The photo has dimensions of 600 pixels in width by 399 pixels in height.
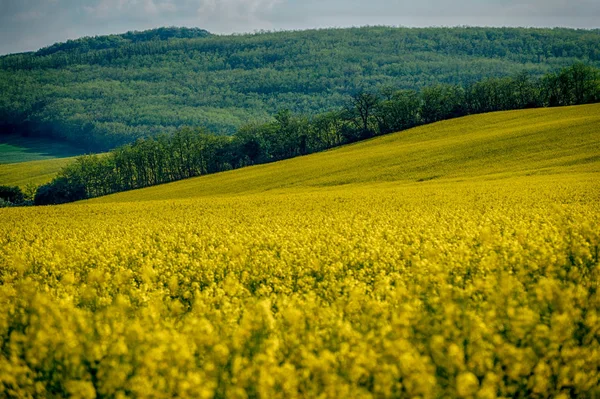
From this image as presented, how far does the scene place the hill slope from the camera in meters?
44.5

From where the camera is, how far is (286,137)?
101 metres

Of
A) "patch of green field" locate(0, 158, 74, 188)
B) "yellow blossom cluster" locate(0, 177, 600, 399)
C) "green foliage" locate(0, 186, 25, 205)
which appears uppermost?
"patch of green field" locate(0, 158, 74, 188)

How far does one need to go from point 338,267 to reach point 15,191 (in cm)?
10652

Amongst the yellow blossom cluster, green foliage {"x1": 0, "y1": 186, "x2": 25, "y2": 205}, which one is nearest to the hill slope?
the yellow blossom cluster

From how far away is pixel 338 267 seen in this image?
36.4ft

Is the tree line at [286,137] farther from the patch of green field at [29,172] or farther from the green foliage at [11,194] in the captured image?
the patch of green field at [29,172]

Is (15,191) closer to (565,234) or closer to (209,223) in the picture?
(209,223)

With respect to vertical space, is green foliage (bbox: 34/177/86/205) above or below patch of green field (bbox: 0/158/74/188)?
below

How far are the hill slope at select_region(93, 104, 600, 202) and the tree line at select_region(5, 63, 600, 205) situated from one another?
22.7 meters

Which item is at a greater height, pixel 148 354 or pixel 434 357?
pixel 148 354

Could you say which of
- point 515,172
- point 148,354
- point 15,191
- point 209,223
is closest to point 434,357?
point 148,354

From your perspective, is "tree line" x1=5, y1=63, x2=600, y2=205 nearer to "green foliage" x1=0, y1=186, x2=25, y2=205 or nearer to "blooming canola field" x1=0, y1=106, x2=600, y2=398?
"green foliage" x1=0, y1=186, x2=25, y2=205

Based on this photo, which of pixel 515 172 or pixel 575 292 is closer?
pixel 575 292

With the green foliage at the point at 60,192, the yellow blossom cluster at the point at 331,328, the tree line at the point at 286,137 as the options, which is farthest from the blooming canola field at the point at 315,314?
the tree line at the point at 286,137
